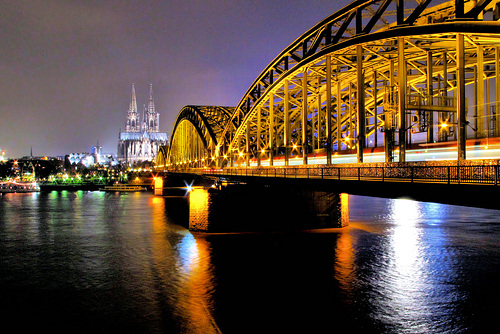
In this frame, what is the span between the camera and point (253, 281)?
23016 mm

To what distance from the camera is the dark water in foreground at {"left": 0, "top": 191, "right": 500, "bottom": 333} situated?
17.3 m

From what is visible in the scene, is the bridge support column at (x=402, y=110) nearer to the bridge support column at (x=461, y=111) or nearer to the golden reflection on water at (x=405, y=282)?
the bridge support column at (x=461, y=111)

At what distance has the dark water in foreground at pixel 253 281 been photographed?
56.7 ft

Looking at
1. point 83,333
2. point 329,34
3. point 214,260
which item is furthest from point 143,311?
point 329,34

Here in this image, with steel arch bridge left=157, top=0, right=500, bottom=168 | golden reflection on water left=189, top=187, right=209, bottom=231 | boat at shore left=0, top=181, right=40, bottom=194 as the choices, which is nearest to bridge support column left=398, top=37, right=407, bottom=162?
steel arch bridge left=157, top=0, right=500, bottom=168

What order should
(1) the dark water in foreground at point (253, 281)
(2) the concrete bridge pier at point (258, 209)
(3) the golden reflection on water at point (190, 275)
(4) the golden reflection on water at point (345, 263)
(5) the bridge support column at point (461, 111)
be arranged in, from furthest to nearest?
(2) the concrete bridge pier at point (258, 209), (4) the golden reflection on water at point (345, 263), (5) the bridge support column at point (461, 111), (3) the golden reflection on water at point (190, 275), (1) the dark water in foreground at point (253, 281)

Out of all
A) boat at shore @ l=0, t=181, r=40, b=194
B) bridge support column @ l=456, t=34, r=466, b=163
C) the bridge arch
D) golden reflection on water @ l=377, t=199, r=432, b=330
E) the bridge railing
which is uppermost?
the bridge arch

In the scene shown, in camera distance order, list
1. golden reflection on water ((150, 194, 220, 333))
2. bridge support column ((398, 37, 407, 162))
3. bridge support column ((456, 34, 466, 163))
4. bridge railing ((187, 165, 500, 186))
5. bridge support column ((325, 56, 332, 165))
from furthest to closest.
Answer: bridge support column ((325, 56, 332, 165)), bridge support column ((398, 37, 407, 162)), bridge support column ((456, 34, 466, 163)), golden reflection on water ((150, 194, 220, 333)), bridge railing ((187, 165, 500, 186))

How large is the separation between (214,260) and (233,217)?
8.55 m

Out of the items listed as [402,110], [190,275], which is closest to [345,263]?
[190,275]

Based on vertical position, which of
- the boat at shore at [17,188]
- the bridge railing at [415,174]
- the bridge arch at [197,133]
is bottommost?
the boat at shore at [17,188]

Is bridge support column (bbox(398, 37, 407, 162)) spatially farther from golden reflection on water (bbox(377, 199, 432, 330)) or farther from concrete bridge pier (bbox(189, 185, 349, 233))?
concrete bridge pier (bbox(189, 185, 349, 233))

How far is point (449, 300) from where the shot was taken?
19.5 m

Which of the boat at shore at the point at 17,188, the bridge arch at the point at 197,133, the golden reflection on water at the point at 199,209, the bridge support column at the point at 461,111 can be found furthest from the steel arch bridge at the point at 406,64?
the boat at shore at the point at 17,188
